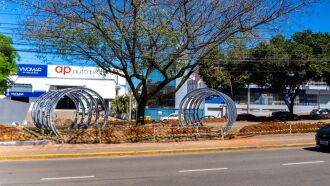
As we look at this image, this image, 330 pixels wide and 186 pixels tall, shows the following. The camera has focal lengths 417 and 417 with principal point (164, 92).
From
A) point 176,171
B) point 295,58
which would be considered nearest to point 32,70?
point 295,58

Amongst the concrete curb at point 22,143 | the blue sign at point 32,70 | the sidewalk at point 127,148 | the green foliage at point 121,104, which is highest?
the blue sign at point 32,70

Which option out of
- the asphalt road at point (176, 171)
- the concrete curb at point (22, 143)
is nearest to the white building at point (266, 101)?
the concrete curb at point (22, 143)

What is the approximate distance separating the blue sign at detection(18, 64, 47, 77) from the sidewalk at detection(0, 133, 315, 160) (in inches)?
2069

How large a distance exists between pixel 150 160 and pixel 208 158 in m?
2.07

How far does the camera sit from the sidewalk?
15438mm

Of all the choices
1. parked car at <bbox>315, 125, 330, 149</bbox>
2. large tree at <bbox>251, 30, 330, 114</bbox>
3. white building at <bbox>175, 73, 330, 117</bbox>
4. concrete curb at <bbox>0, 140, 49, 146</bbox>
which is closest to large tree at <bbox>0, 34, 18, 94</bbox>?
large tree at <bbox>251, 30, 330, 114</bbox>

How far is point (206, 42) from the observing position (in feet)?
70.0

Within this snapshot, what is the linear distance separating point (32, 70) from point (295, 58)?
4459cm

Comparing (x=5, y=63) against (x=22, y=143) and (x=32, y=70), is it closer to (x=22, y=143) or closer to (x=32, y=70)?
(x=32, y=70)

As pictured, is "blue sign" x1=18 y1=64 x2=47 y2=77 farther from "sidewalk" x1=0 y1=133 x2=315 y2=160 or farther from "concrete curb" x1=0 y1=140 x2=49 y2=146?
"sidewalk" x1=0 y1=133 x2=315 y2=160

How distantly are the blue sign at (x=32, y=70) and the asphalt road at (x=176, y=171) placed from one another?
5647cm

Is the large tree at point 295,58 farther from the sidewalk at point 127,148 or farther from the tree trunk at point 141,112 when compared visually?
the sidewalk at point 127,148

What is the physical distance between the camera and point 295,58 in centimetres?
3944

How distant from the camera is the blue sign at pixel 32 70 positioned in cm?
6725
